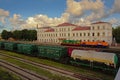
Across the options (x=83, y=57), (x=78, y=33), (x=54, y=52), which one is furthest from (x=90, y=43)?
(x=83, y=57)

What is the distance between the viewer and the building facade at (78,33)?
7169 cm

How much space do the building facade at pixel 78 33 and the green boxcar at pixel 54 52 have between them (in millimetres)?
46181

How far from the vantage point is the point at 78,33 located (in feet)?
267

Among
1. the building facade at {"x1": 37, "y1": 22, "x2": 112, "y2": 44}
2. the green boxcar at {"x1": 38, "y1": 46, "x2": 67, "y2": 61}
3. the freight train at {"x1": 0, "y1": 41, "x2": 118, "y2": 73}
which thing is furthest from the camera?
the building facade at {"x1": 37, "y1": 22, "x2": 112, "y2": 44}

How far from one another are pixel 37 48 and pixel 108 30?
4631 centimetres

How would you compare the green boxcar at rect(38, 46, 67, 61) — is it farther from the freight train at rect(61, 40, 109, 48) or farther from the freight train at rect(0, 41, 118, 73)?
the freight train at rect(61, 40, 109, 48)

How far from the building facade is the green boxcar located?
152ft

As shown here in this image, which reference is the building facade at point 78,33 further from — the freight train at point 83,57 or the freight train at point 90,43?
the freight train at point 83,57

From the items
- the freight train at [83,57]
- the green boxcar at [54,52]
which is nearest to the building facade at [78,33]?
the freight train at [83,57]

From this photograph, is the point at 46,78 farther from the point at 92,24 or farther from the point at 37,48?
the point at 92,24

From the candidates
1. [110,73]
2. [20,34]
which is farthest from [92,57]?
[20,34]

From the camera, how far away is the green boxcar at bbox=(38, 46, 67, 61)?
1070 inches

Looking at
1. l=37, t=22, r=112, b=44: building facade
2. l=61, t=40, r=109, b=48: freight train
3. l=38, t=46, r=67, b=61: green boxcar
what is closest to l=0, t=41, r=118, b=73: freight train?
l=38, t=46, r=67, b=61: green boxcar

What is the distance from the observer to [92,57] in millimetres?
21281
